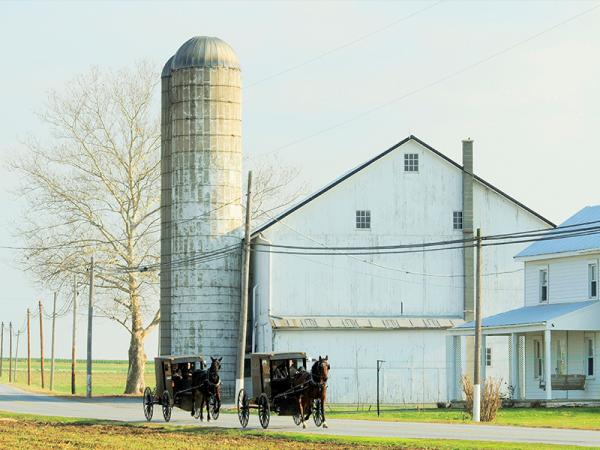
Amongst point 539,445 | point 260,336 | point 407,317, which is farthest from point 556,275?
point 539,445

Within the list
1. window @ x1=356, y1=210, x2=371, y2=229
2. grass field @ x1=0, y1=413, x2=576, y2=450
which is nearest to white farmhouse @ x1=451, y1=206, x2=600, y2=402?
window @ x1=356, y1=210, x2=371, y2=229

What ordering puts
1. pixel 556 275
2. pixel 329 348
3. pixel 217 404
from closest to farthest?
pixel 217 404 → pixel 556 275 → pixel 329 348

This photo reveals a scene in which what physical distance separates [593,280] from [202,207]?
769 inches

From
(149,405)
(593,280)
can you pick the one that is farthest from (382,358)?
(149,405)

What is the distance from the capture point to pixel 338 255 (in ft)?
210

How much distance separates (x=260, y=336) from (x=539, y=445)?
3563 cm

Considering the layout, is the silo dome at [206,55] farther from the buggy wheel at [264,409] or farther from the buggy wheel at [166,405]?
the buggy wheel at [264,409]

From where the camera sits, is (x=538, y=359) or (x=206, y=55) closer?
(x=538, y=359)

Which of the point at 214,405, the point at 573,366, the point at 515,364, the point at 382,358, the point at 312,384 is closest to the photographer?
the point at 312,384

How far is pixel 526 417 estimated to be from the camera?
44938mm

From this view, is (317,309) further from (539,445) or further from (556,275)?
(539,445)

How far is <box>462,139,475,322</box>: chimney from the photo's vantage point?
64938 millimetres

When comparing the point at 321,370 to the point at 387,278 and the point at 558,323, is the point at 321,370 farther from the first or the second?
the point at 387,278

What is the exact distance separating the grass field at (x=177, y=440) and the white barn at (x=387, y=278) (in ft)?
75.7
